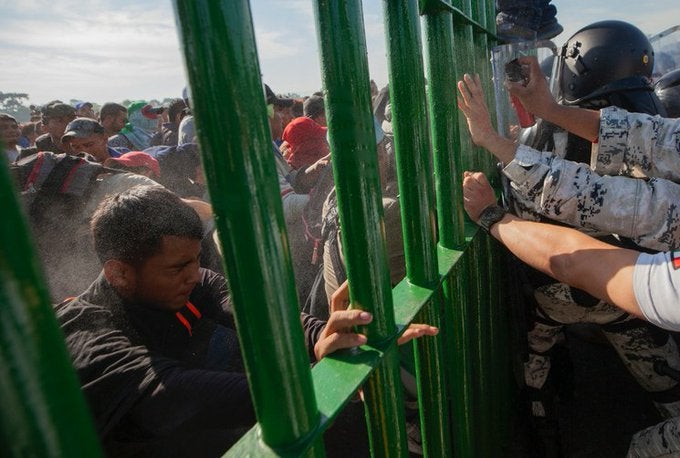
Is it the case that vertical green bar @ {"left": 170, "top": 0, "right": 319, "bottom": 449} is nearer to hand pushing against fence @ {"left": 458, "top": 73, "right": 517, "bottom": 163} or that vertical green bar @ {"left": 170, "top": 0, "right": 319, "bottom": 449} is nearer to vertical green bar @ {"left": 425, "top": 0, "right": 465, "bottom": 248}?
vertical green bar @ {"left": 425, "top": 0, "right": 465, "bottom": 248}

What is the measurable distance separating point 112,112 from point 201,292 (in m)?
5.09

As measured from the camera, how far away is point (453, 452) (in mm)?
1612

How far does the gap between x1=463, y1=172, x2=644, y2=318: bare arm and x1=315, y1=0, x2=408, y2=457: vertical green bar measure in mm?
717

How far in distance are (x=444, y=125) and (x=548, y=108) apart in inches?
40.0

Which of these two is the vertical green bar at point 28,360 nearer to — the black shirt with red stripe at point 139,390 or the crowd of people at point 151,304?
the crowd of people at point 151,304

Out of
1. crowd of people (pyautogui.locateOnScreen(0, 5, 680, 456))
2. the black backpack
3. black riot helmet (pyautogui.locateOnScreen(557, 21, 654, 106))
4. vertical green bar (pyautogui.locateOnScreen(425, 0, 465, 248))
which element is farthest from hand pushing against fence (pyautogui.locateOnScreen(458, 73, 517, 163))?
the black backpack

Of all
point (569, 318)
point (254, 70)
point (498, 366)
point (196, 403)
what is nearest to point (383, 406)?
point (196, 403)

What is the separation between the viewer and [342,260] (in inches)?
83.3

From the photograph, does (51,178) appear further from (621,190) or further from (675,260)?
(675,260)

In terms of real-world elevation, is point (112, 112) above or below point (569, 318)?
above

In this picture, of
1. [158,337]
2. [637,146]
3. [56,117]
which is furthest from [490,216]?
[56,117]

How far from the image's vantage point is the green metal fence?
402 mm

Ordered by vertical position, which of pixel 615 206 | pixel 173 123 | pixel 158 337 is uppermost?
pixel 173 123

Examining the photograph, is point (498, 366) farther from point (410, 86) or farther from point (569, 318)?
point (410, 86)
